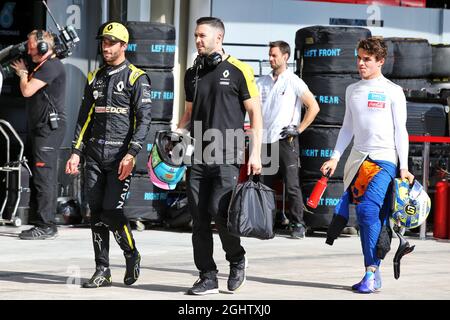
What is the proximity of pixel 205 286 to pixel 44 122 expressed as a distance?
455 cm

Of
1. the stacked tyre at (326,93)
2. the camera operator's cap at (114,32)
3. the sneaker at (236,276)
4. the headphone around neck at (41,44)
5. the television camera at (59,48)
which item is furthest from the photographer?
the stacked tyre at (326,93)

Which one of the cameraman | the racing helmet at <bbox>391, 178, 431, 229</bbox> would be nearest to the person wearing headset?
the racing helmet at <bbox>391, 178, 431, 229</bbox>

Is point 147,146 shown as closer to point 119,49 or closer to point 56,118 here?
point 56,118

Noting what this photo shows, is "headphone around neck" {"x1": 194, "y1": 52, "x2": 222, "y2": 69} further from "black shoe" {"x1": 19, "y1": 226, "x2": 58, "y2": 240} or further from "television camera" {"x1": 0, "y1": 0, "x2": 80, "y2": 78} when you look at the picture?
"television camera" {"x1": 0, "y1": 0, "x2": 80, "y2": 78}

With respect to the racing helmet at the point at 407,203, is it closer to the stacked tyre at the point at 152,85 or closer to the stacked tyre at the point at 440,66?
the stacked tyre at the point at 152,85

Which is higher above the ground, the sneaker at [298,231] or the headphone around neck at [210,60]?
the headphone around neck at [210,60]

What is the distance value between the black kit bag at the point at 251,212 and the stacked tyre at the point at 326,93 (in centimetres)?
480

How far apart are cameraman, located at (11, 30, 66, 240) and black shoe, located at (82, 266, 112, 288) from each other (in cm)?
374

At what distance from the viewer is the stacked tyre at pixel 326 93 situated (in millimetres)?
13719

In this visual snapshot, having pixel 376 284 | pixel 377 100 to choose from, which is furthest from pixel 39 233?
pixel 377 100

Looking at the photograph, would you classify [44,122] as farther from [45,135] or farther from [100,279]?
[100,279]

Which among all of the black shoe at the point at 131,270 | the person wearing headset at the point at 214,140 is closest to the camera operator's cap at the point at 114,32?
the person wearing headset at the point at 214,140

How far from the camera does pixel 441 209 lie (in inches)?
541
